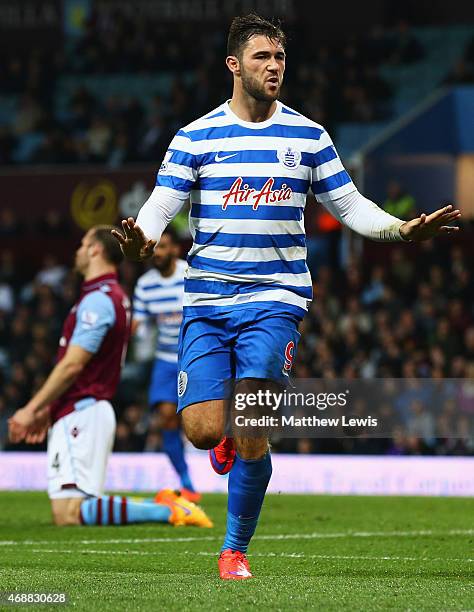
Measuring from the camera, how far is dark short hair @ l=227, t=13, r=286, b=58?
6586 mm

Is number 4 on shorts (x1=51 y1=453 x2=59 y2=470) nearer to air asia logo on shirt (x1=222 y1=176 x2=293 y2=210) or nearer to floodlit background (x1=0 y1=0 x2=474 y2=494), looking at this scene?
air asia logo on shirt (x1=222 y1=176 x2=293 y2=210)

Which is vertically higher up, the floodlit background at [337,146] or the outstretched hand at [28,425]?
the floodlit background at [337,146]

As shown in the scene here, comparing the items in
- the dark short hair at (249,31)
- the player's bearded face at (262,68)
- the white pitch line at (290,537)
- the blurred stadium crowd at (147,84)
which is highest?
the blurred stadium crowd at (147,84)

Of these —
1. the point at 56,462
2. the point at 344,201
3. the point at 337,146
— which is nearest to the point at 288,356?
the point at 344,201

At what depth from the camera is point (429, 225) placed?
6184 mm

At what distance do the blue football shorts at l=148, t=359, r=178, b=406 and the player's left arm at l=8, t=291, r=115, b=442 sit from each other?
256 centimetres

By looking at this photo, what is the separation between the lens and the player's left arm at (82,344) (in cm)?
949

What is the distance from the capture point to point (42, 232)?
70.9 ft

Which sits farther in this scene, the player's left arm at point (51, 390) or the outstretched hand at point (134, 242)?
the player's left arm at point (51, 390)

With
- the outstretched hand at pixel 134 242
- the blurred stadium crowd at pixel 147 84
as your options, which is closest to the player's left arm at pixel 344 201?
the outstretched hand at pixel 134 242

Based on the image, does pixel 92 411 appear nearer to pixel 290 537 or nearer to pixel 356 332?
pixel 290 537

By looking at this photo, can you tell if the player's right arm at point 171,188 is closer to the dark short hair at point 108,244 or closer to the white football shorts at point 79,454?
the dark short hair at point 108,244

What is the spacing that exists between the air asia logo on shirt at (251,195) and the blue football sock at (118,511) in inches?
153

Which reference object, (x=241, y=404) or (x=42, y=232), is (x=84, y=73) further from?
(x=241, y=404)
